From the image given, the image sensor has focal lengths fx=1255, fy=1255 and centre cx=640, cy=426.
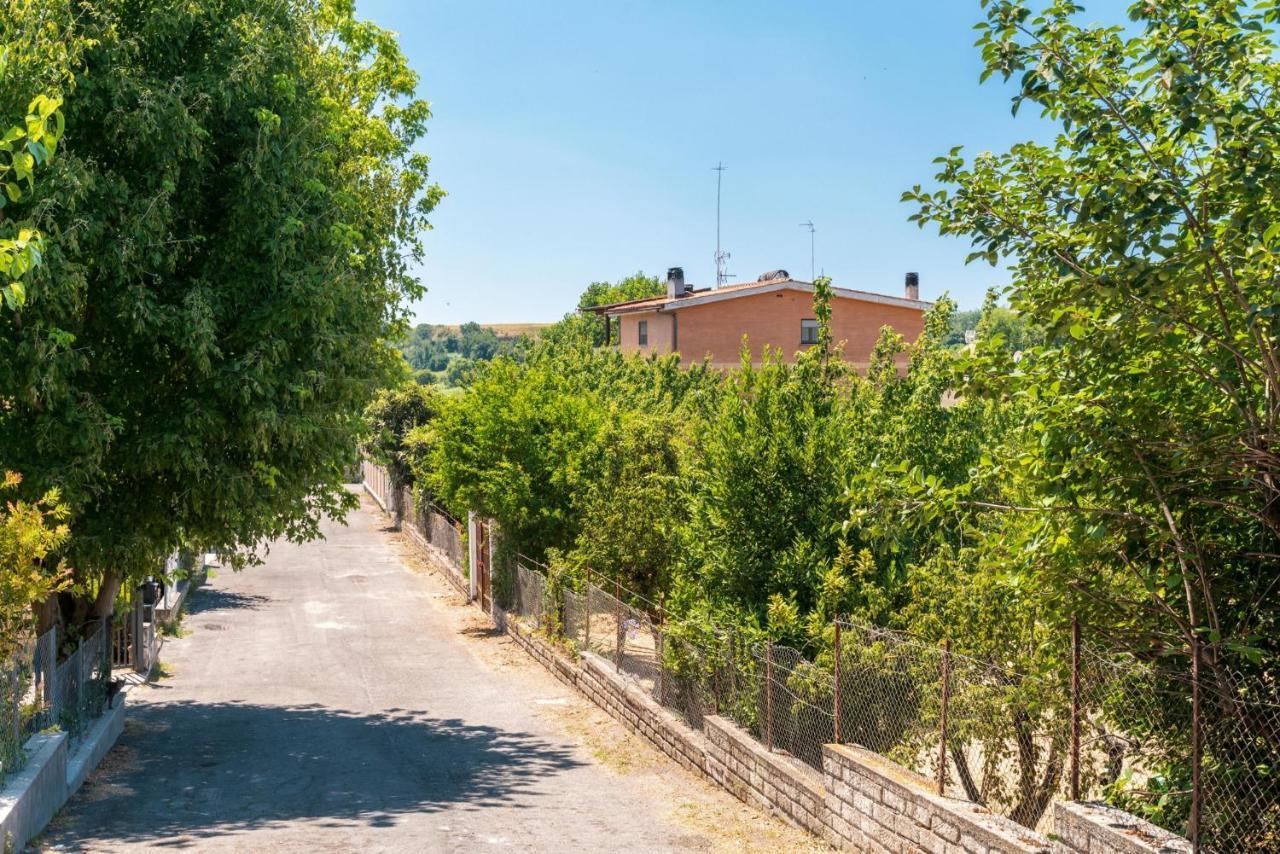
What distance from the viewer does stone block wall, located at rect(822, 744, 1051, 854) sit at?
29.4ft

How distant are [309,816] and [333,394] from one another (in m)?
5.52

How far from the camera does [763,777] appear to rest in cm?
1316

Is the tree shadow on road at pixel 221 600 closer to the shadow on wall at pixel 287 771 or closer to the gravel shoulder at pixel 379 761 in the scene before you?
the gravel shoulder at pixel 379 761

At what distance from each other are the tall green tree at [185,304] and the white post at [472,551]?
46.4 feet

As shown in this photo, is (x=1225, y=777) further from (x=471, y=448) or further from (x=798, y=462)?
(x=471, y=448)

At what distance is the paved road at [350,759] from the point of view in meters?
12.7

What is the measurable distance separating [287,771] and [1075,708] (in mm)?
11006

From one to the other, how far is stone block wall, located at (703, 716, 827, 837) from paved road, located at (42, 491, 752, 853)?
805 millimetres

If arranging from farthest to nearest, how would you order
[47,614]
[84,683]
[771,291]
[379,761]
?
[771,291], [47,614], [379,761], [84,683]

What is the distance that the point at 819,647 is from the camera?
44.6 feet

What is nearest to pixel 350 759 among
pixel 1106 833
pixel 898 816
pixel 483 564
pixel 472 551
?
pixel 898 816

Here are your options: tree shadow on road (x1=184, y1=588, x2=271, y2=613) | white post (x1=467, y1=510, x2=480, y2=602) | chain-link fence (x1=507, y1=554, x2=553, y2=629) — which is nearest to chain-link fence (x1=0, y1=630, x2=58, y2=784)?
chain-link fence (x1=507, y1=554, x2=553, y2=629)

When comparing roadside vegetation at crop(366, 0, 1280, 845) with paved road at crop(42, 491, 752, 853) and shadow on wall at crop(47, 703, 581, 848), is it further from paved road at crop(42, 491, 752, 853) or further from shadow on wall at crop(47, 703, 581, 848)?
shadow on wall at crop(47, 703, 581, 848)

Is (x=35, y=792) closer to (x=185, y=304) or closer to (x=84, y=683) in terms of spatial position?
(x=84, y=683)
